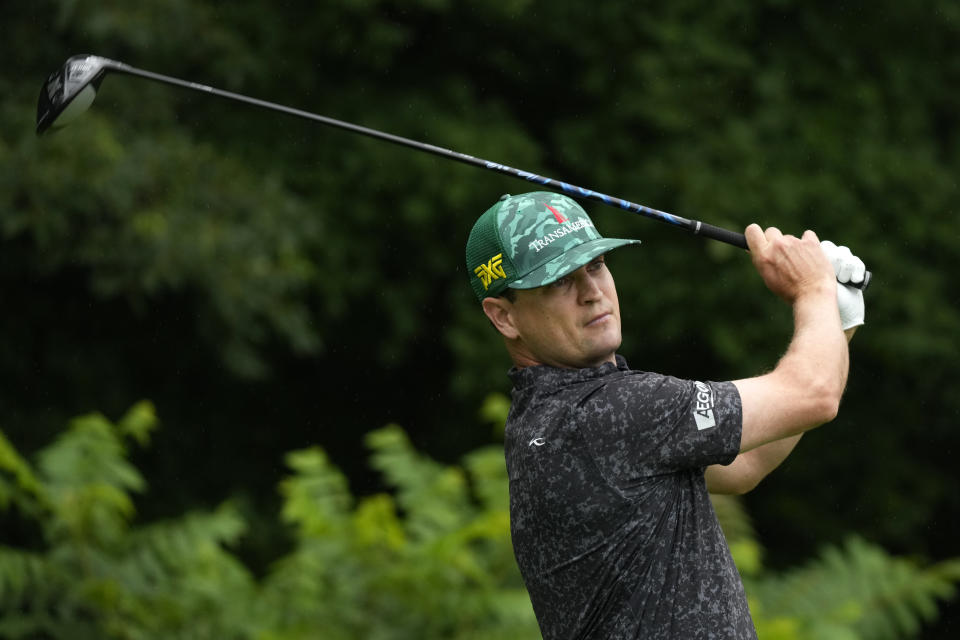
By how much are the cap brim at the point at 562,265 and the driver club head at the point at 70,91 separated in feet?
4.47

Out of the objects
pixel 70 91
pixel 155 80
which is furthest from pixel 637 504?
pixel 70 91

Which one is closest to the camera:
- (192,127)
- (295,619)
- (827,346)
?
(827,346)

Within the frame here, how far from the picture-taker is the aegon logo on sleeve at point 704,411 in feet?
8.16

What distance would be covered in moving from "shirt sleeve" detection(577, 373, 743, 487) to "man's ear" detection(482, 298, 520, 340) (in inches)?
13.6

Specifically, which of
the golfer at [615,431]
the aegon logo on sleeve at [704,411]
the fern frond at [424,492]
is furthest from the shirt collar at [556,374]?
the fern frond at [424,492]

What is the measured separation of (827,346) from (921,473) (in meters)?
8.55

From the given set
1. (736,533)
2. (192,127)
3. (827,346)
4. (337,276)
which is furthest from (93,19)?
(827,346)

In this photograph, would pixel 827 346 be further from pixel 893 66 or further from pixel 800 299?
pixel 893 66

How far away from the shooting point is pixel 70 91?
3.31 meters

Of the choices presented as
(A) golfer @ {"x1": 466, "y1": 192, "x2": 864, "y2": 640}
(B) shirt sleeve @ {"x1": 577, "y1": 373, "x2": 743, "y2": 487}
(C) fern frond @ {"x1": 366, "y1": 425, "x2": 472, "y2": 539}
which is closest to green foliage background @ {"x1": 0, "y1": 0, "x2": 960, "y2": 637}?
(C) fern frond @ {"x1": 366, "y1": 425, "x2": 472, "y2": 539}

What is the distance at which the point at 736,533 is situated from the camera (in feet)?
21.9

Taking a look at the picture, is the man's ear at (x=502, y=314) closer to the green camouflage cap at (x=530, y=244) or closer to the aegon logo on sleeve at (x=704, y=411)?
the green camouflage cap at (x=530, y=244)

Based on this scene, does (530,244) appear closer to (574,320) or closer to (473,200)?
(574,320)

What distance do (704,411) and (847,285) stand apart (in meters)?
0.56
